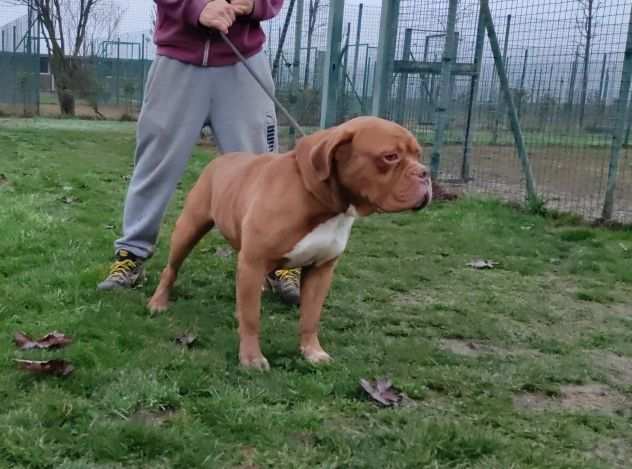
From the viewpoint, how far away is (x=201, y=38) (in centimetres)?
410

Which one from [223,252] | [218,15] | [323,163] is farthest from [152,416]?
[223,252]

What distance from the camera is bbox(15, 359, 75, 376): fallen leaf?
9.37ft

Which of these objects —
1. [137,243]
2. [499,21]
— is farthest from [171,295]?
[499,21]

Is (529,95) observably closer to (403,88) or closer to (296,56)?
(403,88)

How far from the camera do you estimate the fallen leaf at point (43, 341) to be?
310 centimetres

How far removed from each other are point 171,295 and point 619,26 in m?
5.65

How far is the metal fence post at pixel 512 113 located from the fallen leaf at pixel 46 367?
5484 millimetres

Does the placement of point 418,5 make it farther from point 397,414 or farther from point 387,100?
point 397,414

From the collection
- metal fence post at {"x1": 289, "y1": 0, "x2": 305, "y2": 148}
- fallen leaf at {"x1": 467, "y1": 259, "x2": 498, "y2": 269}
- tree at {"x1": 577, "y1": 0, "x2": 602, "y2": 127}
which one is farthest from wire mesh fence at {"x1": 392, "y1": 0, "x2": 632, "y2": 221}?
metal fence post at {"x1": 289, "y1": 0, "x2": 305, "y2": 148}

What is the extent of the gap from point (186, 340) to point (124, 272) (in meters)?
0.96

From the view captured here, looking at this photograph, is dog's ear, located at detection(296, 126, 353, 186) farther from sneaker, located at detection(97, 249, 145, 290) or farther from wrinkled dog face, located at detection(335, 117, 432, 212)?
sneaker, located at detection(97, 249, 145, 290)

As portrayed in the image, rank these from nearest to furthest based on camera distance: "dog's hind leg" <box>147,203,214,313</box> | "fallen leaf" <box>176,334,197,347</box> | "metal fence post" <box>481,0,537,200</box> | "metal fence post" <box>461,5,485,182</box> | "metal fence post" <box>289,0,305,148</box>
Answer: "fallen leaf" <box>176,334,197,347</box> → "dog's hind leg" <box>147,203,214,313</box> → "metal fence post" <box>481,0,537,200</box> → "metal fence post" <box>461,5,485,182</box> → "metal fence post" <box>289,0,305,148</box>

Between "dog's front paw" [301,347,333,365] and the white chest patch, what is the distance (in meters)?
0.36

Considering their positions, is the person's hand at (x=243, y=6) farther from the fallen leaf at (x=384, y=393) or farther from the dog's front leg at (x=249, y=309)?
the fallen leaf at (x=384, y=393)
